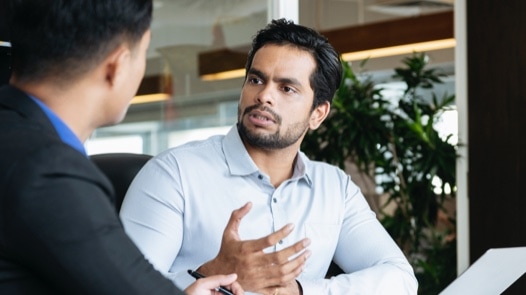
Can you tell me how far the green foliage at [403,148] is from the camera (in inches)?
186

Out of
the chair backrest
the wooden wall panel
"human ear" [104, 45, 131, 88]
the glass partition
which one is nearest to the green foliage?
the wooden wall panel

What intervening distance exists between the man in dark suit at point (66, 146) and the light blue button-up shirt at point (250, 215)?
0.94m

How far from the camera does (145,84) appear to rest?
13.8ft

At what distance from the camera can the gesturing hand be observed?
6.20ft

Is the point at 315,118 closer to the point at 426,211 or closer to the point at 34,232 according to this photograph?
the point at 34,232

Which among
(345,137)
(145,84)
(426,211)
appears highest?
(145,84)

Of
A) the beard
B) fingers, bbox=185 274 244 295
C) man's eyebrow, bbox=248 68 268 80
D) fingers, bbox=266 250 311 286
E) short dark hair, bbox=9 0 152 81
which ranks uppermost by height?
short dark hair, bbox=9 0 152 81

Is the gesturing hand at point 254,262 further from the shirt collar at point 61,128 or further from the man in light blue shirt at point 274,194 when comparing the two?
the shirt collar at point 61,128

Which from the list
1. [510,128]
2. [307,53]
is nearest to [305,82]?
[307,53]

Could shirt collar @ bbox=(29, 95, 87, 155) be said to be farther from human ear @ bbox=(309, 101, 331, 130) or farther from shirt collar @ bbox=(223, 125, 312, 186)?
human ear @ bbox=(309, 101, 331, 130)

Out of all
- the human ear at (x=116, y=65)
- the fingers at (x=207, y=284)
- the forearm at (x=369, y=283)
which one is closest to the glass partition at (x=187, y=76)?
the forearm at (x=369, y=283)

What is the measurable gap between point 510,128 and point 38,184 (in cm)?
336

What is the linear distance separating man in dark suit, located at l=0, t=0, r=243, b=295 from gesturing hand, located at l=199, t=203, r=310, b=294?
72 centimetres

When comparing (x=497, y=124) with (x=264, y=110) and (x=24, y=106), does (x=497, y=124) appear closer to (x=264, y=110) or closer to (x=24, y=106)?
(x=264, y=110)
